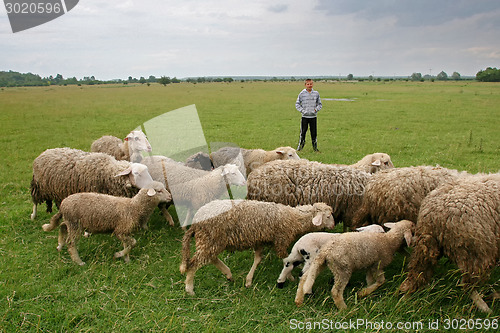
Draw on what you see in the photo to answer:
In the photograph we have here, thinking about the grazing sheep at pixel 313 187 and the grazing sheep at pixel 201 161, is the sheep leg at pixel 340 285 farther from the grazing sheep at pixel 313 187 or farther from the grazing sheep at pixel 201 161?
the grazing sheep at pixel 201 161

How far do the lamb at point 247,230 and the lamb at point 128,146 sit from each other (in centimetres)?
443

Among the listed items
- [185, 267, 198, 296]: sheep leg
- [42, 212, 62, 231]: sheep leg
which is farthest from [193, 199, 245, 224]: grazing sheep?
[42, 212, 62, 231]: sheep leg

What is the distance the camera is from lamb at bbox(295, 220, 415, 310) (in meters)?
4.14

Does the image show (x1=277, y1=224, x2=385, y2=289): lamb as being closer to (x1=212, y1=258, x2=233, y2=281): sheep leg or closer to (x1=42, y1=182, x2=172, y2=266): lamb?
(x1=212, y1=258, x2=233, y2=281): sheep leg

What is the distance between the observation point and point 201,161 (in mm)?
8461

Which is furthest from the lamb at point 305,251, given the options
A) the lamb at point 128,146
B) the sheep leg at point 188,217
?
the lamb at point 128,146

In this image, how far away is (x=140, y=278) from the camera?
4.91m

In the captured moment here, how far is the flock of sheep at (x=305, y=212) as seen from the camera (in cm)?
412

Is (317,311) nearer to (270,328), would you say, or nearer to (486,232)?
(270,328)

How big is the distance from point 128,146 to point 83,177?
238cm

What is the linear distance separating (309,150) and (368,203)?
8.11 metres

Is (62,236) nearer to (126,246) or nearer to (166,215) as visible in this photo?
(126,246)

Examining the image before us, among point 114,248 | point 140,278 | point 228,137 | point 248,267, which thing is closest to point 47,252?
point 114,248

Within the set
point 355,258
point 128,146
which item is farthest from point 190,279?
point 128,146
